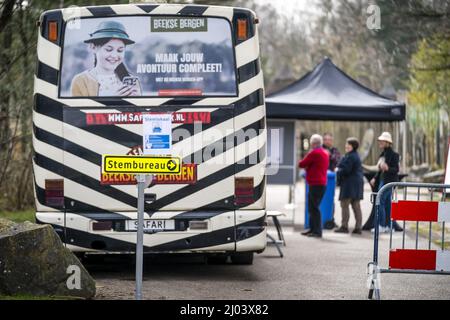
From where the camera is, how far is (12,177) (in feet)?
67.8

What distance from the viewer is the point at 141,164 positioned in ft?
27.3

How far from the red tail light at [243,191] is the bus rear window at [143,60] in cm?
98

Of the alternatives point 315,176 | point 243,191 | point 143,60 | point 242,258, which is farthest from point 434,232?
point 143,60

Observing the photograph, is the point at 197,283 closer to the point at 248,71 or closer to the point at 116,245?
the point at 116,245

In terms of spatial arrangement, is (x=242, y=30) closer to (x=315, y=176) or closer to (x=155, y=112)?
(x=155, y=112)

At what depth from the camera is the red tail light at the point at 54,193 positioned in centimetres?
1078

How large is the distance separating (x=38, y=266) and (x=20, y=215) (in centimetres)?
1009

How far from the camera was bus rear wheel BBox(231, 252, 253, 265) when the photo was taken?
12047 millimetres

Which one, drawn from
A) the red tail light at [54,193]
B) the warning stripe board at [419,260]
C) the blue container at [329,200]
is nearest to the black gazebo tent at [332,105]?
the blue container at [329,200]

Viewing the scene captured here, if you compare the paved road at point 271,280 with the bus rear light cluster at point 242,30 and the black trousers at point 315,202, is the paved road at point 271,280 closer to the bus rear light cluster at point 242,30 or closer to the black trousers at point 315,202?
the black trousers at point 315,202

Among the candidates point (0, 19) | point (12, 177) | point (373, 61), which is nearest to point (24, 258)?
point (0, 19)
